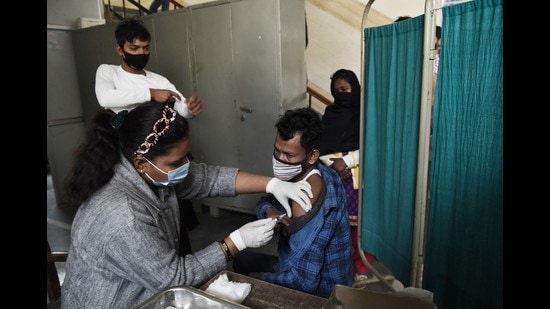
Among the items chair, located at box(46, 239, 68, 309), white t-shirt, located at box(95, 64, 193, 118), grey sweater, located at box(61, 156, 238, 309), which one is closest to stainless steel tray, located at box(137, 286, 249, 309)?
grey sweater, located at box(61, 156, 238, 309)

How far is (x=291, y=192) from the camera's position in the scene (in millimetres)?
1516

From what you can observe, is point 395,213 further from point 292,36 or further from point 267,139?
point 292,36

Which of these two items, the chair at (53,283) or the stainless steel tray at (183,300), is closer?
the stainless steel tray at (183,300)

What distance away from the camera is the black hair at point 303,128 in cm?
162

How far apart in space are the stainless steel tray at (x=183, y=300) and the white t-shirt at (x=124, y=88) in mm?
1348

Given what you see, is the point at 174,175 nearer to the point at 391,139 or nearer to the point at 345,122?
the point at 391,139

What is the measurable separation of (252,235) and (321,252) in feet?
1.04

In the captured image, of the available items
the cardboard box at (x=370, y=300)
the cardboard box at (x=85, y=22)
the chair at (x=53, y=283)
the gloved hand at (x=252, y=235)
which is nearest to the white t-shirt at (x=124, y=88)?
the chair at (x=53, y=283)

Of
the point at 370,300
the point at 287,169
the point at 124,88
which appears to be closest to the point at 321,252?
the point at 287,169

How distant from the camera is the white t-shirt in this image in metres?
2.01

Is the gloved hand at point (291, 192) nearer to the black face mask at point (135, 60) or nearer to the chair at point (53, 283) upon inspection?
the chair at point (53, 283)

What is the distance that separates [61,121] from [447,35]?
14.8 ft

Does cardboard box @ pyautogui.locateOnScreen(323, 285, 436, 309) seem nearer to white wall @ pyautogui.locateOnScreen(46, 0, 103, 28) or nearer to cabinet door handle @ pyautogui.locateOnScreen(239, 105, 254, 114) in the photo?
cabinet door handle @ pyautogui.locateOnScreen(239, 105, 254, 114)
